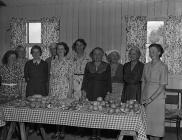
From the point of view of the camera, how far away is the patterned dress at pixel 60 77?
4.38m

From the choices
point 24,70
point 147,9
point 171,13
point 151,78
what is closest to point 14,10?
point 24,70

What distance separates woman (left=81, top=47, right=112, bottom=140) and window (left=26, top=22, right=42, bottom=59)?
8.18 feet

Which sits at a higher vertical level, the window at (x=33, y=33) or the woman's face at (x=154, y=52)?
the window at (x=33, y=33)

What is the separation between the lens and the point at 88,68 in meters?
4.43

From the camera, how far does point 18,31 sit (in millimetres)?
6527

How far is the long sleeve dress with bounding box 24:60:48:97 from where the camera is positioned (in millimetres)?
4488

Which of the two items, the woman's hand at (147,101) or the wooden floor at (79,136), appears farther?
the wooden floor at (79,136)

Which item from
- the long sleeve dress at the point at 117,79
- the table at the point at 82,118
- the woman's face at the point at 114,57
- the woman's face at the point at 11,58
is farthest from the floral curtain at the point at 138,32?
the table at the point at 82,118

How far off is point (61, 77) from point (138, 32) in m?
2.27

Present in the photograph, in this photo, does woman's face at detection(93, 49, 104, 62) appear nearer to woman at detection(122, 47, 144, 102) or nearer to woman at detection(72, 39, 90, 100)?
woman at detection(122, 47, 144, 102)

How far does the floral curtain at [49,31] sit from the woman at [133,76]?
240cm

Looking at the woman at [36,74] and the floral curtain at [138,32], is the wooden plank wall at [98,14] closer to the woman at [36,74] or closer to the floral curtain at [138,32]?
the floral curtain at [138,32]

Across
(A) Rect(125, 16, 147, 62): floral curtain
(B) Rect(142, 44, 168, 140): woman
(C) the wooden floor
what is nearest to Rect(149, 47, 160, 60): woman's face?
(B) Rect(142, 44, 168, 140): woman

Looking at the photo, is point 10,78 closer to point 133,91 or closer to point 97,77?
point 97,77
